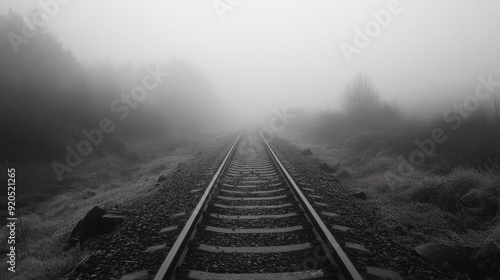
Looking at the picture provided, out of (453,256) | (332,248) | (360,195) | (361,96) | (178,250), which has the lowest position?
(453,256)

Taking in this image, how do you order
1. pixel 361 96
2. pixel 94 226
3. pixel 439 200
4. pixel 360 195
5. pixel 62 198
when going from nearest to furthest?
1. pixel 94 226
2. pixel 439 200
3. pixel 360 195
4. pixel 62 198
5. pixel 361 96

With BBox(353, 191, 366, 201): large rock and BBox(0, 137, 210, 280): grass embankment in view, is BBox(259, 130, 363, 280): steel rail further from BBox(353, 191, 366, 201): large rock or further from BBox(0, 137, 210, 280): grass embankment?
BBox(0, 137, 210, 280): grass embankment

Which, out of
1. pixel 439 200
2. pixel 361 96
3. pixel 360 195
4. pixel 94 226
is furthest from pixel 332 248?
pixel 361 96

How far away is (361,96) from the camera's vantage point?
640 inches

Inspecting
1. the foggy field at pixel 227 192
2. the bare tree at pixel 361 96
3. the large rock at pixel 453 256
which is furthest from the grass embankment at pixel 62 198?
the bare tree at pixel 361 96

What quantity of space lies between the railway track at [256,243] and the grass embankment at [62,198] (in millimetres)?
1567

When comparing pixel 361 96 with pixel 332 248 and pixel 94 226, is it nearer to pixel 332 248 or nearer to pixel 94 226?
pixel 332 248

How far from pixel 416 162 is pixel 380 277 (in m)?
7.10

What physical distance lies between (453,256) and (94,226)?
17.1 feet

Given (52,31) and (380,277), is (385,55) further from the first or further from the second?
(380,277)

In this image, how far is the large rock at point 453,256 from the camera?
9.62 ft

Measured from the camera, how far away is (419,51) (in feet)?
178

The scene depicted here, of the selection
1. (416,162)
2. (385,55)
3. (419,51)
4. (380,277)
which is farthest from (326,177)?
(385,55)

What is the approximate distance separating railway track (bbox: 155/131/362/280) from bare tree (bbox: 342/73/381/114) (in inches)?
483
